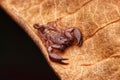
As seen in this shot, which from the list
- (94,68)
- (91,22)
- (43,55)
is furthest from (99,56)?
(43,55)

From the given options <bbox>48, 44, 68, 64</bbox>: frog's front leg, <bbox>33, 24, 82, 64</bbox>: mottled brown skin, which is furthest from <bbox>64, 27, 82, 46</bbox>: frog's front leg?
<bbox>48, 44, 68, 64</bbox>: frog's front leg

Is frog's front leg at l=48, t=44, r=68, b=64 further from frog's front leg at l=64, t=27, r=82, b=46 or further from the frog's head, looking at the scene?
the frog's head

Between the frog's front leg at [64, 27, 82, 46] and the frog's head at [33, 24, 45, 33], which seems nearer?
the frog's front leg at [64, 27, 82, 46]

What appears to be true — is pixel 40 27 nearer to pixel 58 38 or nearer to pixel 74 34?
pixel 58 38

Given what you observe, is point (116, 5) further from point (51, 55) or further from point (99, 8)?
point (51, 55)

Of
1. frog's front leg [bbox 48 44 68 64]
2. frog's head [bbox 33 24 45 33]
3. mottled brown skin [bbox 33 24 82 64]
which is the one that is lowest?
frog's front leg [bbox 48 44 68 64]

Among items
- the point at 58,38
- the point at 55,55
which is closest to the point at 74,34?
the point at 58,38

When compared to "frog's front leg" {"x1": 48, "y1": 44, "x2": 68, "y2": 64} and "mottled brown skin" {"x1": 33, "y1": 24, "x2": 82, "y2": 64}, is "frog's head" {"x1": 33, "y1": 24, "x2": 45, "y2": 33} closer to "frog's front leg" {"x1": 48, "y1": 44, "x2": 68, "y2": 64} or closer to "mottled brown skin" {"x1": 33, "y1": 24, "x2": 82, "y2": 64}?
"mottled brown skin" {"x1": 33, "y1": 24, "x2": 82, "y2": 64}

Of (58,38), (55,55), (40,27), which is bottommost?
(55,55)

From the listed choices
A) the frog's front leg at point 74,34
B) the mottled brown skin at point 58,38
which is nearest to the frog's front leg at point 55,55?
the mottled brown skin at point 58,38

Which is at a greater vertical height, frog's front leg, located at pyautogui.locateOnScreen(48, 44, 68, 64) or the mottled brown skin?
the mottled brown skin

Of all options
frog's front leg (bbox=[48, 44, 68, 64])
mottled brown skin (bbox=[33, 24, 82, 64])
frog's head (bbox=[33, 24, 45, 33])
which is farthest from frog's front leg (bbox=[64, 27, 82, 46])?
frog's head (bbox=[33, 24, 45, 33])
